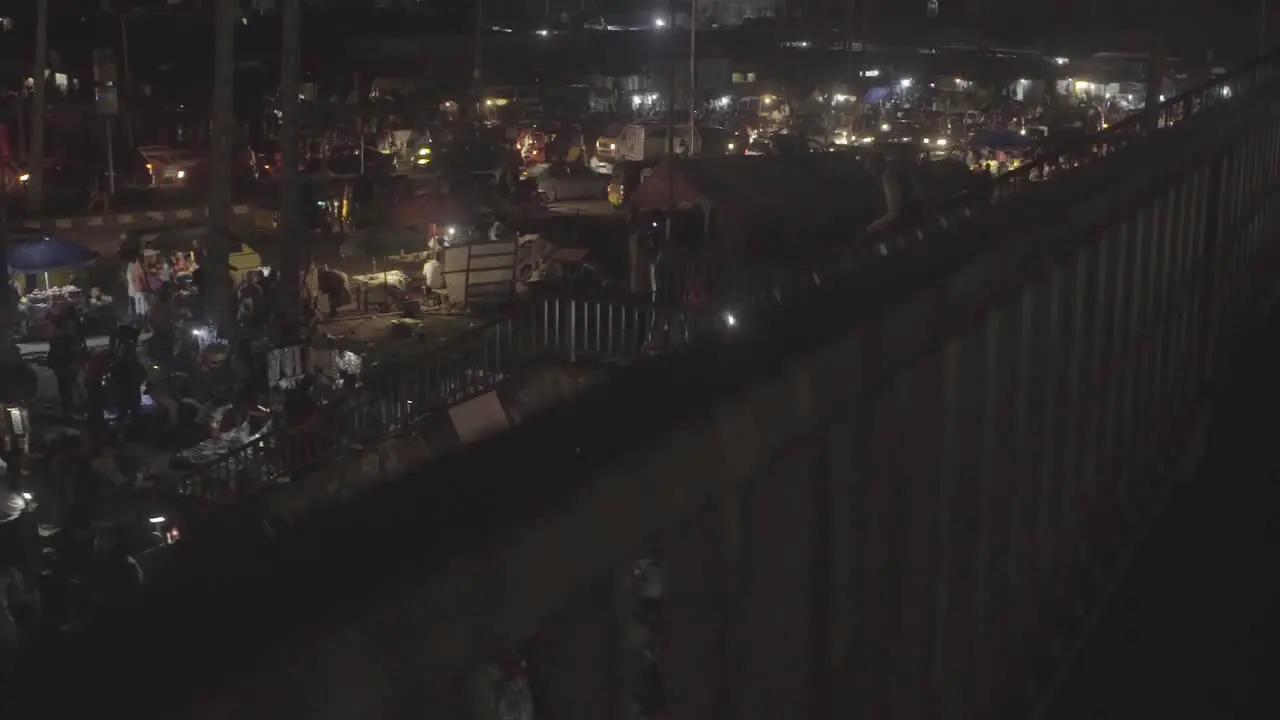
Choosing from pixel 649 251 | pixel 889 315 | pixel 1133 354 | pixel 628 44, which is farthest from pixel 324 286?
pixel 628 44

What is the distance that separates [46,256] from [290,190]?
349cm

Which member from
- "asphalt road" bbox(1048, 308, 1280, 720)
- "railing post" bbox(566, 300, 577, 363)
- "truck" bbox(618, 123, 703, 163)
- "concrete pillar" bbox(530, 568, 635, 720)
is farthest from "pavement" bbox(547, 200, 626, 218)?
"concrete pillar" bbox(530, 568, 635, 720)

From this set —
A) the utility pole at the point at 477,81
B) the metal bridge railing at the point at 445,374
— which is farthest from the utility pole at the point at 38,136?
the metal bridge railing at the point at 445,374

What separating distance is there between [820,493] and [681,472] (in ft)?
1.43

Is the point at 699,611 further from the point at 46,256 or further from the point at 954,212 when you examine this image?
the point at 46,256

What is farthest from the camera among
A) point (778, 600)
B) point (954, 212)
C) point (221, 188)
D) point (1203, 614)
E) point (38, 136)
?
point (38, 136)

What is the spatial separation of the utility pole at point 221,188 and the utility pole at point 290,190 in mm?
629

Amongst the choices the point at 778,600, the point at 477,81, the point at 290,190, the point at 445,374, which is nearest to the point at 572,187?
the point at 477,81

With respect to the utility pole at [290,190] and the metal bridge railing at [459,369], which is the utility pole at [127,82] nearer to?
the utility pole at [290,190]

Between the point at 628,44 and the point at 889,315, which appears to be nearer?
the point at 889,315

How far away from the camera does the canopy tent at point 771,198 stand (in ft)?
44.8

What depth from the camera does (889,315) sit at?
75.5 inches

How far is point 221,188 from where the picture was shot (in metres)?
16.3

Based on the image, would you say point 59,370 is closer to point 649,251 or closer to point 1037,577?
point 649,251
